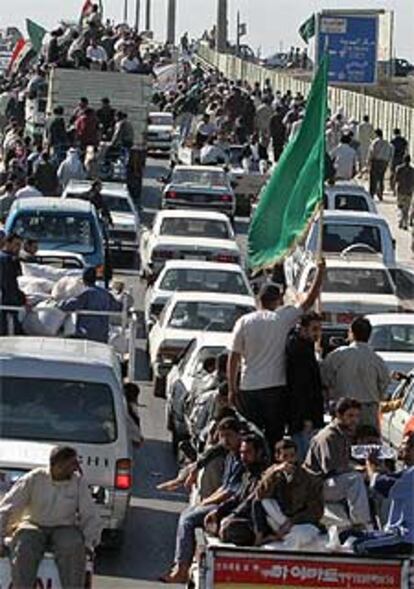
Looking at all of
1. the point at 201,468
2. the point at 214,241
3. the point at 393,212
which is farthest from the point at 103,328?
the point at 393,212

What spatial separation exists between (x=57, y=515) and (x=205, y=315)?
11.9 meters

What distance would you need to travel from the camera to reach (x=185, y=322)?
26.0 meters

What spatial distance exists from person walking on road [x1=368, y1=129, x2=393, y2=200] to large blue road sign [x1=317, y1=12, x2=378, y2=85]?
1716 centimetres

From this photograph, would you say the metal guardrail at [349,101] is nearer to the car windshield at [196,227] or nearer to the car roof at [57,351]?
the car windshield at [196,227]

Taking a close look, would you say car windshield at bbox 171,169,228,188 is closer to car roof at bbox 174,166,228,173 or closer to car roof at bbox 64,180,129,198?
car roof at bbox 174,166,228,173

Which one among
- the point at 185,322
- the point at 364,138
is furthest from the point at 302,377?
the point at 364,138

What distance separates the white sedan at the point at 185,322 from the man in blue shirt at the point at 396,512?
1027 cm

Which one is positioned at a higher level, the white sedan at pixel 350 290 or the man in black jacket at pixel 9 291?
the man in black jacket at pixel 9 291

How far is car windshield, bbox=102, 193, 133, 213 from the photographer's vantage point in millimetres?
38906

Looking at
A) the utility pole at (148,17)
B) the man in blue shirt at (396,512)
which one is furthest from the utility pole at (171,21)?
the man in blue shirt at (396,512)

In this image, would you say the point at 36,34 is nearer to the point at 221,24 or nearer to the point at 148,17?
the point at 221,24

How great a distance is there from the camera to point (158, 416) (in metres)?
24.4

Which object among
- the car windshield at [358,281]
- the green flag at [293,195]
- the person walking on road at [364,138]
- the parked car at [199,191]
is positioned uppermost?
the green flag at [293,195]

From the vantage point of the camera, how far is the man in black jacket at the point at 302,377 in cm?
1669
